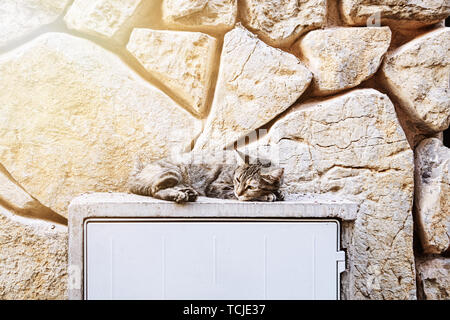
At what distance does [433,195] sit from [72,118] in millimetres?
1718

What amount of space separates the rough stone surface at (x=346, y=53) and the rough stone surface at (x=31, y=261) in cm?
141

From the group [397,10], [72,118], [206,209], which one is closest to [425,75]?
[397,10]

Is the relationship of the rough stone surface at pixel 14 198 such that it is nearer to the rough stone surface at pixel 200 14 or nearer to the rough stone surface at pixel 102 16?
the rough stone surface at pixel 102 16

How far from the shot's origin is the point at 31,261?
152 centimetres

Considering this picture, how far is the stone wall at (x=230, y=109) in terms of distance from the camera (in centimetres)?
153

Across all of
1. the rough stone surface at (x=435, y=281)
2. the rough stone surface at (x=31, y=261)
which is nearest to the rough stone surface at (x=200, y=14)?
the rough stone surface at (x=31, y=261)

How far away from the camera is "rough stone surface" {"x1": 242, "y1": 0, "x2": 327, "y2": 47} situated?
1.61 metres

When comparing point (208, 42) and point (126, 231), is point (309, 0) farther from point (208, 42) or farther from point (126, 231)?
point (126, 231)

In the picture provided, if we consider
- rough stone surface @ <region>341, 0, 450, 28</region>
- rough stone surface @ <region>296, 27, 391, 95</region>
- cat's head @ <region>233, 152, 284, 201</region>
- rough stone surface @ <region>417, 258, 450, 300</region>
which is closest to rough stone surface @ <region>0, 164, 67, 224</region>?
cat's head @ <region>233, 152, 284, 201</region>

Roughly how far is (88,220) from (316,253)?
84 cm

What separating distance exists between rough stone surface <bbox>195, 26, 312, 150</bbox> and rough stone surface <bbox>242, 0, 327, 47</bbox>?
63 millimetres

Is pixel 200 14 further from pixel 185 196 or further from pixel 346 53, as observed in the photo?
pixel 185 196

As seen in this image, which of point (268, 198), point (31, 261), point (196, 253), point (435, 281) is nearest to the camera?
point (196, 253)

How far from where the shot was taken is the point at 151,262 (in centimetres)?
122
